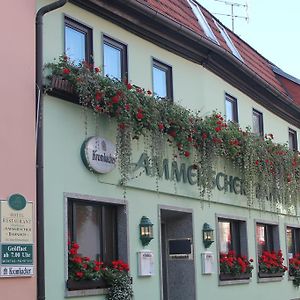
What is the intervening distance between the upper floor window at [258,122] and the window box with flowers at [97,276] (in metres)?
7.70

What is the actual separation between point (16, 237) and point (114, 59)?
420 cm

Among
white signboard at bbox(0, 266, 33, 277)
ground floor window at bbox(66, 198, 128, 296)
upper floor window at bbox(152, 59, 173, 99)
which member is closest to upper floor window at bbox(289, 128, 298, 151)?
upper floor window at bbox(152, 59, 173, 99)

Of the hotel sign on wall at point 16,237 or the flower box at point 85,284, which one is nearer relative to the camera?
the hotel sign on wall at point 16,237

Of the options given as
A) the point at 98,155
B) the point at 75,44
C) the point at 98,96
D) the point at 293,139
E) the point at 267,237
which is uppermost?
the point at 293,139

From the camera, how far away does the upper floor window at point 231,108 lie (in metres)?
16.1

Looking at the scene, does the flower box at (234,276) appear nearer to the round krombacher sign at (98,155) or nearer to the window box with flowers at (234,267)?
the window box with flowers at (234,267)

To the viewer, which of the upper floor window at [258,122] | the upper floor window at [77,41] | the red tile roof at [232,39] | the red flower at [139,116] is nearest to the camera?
the upper floor window at [77,41]

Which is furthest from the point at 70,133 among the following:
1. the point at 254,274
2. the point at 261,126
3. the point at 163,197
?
the point at 261,126

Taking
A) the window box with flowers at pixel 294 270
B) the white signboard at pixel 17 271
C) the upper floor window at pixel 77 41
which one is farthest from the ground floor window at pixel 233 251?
the white signboard at pixel 17 271

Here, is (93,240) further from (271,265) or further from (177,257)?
(271,265)

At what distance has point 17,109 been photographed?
362 inches

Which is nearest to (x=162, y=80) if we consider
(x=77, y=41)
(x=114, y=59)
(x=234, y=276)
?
(x=114, y=59)

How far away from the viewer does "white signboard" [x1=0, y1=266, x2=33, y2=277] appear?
860cm

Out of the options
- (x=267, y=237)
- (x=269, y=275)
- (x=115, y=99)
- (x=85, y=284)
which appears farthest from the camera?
(x=267, y=237)
